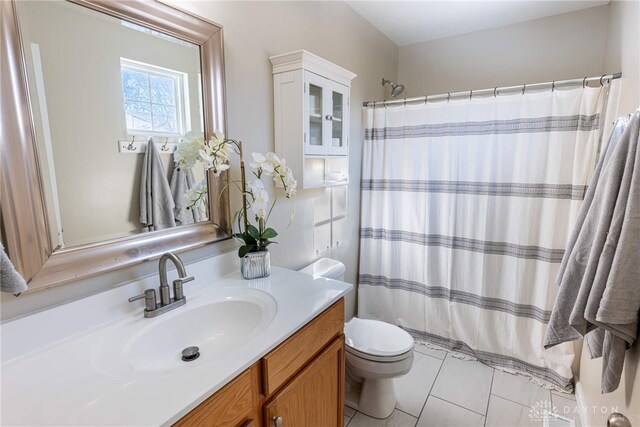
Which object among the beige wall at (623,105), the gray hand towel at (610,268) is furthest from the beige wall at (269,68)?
the beige wall at (623,105)

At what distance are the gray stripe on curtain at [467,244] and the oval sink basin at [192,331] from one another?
141 cm

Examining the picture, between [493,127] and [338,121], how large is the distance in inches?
38.9

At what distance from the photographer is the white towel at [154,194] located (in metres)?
1.12

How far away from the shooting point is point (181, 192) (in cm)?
124

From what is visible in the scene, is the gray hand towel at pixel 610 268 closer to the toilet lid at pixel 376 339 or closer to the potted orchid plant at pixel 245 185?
the toilet lid at pixel 376 339

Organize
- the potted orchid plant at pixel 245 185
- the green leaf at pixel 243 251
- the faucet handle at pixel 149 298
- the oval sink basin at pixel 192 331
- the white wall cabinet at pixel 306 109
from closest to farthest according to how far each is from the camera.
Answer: the oval sink basin at pixel 192 331
the faucet handle at pixel 149 298
the potted orchid plant at pixel 245 185
the green leaf at pixel 243 251
the white wall cabinet at pixel 306 109

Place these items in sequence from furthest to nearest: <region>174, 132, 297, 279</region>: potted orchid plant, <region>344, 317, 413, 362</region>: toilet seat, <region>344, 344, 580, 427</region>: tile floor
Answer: <region>344, 344, 580, 427</region>: tile floor → <region>344, 317, 413, 362</region>: toilet seat → <region>174, 132, 297, 279</region>: potted orchid plant

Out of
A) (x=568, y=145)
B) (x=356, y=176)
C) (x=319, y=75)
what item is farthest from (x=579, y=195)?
(x=319, y=75)

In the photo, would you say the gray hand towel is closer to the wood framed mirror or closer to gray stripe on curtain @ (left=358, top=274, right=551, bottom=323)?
gray stripe on curtain @ (left=358, top=274, right=551, bottom=323)

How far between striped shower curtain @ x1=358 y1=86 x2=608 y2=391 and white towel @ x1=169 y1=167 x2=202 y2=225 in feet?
4.88

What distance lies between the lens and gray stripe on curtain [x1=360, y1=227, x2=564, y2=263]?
1910 millimetres

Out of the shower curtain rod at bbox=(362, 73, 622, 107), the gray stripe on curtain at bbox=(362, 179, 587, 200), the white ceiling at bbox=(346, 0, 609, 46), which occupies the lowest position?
the gray stripe on curtain at bbox=(362, 179, 587, 200)

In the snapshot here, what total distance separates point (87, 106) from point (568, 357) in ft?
8.75

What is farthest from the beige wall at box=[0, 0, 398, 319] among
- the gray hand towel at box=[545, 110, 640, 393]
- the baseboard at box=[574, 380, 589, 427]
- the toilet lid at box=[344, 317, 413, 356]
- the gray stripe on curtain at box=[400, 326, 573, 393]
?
the baseboard at box=[574, 380, 589, 427]
